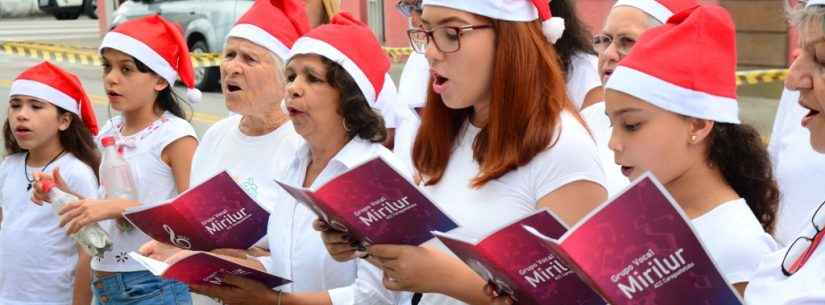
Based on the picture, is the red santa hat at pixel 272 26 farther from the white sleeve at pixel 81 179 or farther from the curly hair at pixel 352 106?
the white sleeve at pixel 81 179

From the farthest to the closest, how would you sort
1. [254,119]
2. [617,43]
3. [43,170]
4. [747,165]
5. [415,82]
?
[43,170]
[415,82]
[254,119]
[617,43]
[747,165]

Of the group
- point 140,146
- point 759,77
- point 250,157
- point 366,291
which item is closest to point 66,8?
point 759,77

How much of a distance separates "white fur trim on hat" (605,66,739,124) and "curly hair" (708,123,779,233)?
7cm

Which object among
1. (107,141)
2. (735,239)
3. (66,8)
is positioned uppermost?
(735,239)

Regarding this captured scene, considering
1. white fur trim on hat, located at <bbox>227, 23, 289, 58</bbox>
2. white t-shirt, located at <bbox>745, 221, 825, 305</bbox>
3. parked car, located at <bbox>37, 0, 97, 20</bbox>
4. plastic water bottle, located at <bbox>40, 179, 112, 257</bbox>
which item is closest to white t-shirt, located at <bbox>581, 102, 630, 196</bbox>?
white t-shirt, located at <bbox>745, 221, 825, 305</bbox>

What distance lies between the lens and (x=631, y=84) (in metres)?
2.87

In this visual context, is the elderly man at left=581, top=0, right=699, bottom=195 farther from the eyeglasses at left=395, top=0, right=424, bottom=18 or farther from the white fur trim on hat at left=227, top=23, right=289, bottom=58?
the white fur trim on hat at left=227, top=23, right=289, bottom=58

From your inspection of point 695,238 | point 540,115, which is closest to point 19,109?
point 540,115

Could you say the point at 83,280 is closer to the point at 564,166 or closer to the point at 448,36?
the point at 448,36

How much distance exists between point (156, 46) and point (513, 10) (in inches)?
89.8

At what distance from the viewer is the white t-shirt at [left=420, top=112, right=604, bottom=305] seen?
119 inches

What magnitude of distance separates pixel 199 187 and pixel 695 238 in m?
1.73

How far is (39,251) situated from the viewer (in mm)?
5062

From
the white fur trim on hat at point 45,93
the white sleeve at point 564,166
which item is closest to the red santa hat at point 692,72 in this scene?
the white sleeve at point 564,166
